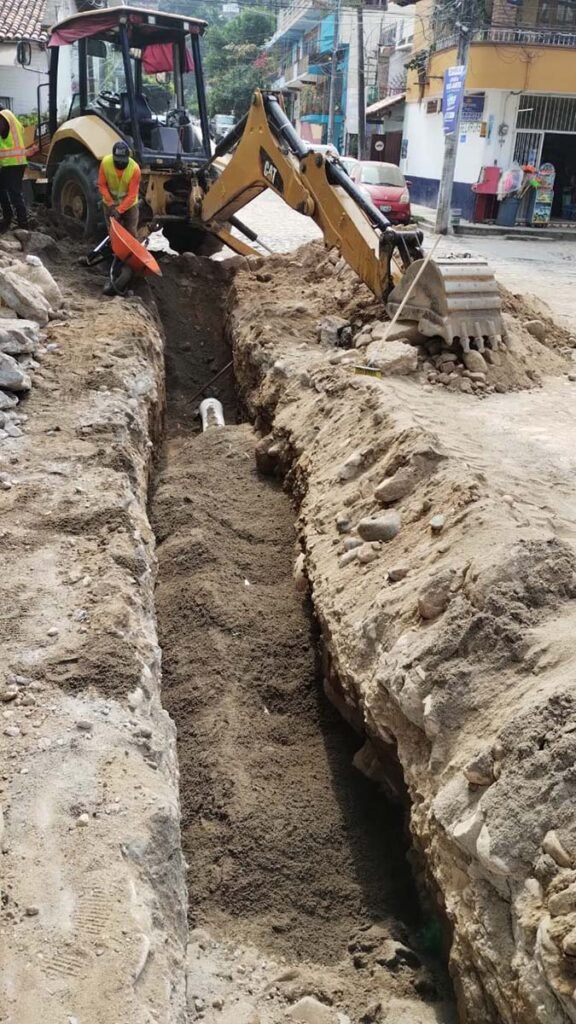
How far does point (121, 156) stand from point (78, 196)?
2.66 metres

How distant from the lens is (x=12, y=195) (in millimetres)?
10625

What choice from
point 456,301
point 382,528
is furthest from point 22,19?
point 382,528

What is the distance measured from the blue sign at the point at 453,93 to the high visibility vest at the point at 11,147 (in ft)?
43.2

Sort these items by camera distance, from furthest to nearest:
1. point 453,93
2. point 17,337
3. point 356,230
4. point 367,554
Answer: point 453,93 < point 356,230 < point 17,337 < point 367,554

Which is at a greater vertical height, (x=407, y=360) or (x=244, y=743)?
(x=407, y=360)

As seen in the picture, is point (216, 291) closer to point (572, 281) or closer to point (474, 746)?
point (572, 281)

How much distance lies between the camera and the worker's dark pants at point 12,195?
408 inches

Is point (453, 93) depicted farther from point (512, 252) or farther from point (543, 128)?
point (543, 128)

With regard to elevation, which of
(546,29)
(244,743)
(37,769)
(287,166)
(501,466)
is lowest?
(244,743)

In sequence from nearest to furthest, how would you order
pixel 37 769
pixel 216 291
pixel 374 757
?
1. pixel 37 769
2. pixel 374 757
3. pixel 216 291

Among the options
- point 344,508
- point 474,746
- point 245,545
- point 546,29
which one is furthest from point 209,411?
point 546,29

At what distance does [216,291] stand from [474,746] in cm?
907

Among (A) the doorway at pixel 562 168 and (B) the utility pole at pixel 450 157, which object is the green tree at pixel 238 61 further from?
(B) the utility pole at pixel 450 157

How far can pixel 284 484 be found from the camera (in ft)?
25.3
